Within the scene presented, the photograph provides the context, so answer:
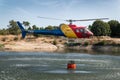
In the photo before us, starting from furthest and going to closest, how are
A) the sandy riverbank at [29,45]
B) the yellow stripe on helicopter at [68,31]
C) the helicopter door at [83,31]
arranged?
1. the sandy riverbank at [29,45]
2. the yellow stripe on helicopter at [68,31]
3. the helicopter door at [83,31]

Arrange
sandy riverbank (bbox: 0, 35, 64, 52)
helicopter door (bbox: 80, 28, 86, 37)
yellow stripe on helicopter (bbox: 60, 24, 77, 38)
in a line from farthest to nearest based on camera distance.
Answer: sandy riverbank (bbox: 0, 35, 64, 52) < yellow stripe on helicopter (bbox: 60, 24, 77, 38) < helicopter door (bbox: 80, 28, 86, 37)

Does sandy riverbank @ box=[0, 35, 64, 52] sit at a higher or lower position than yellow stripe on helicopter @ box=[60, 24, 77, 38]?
lower

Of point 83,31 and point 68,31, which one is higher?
point 68,31

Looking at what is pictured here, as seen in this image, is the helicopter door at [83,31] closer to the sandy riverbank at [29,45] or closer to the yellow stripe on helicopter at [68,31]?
the yellow stripe on helicopter at [68,31]

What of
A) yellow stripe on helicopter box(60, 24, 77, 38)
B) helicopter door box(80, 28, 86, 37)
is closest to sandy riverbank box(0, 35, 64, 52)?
yellow stripe on helicopter box(60, 24, 77, 38)

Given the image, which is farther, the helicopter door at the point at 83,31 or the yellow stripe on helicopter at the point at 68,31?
the yellow stripe on helicopter at the point at 68,31

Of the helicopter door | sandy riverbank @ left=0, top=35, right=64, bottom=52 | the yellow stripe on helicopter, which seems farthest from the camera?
sandy riverbank @ left=0, top=35, right=64, bottom=52

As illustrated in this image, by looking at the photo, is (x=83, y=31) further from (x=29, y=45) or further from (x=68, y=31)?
(x=29, y=45)

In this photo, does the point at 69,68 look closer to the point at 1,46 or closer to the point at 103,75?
the point at 103,75

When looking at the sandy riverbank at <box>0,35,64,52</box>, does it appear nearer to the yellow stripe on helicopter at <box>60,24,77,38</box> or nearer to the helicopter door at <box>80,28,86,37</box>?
the yellow stripe on helicopter at <box>60,24,77,38</box>

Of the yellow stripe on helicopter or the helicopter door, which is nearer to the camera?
the helicopter door

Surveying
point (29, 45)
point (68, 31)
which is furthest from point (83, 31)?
point (29, 45)

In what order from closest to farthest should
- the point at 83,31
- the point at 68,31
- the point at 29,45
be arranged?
the point at 83,31, the point at 68,31, the point at 29,45

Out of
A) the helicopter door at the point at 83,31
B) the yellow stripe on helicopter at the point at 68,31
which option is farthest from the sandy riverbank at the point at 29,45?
the helicopter door at the point at 83,31
